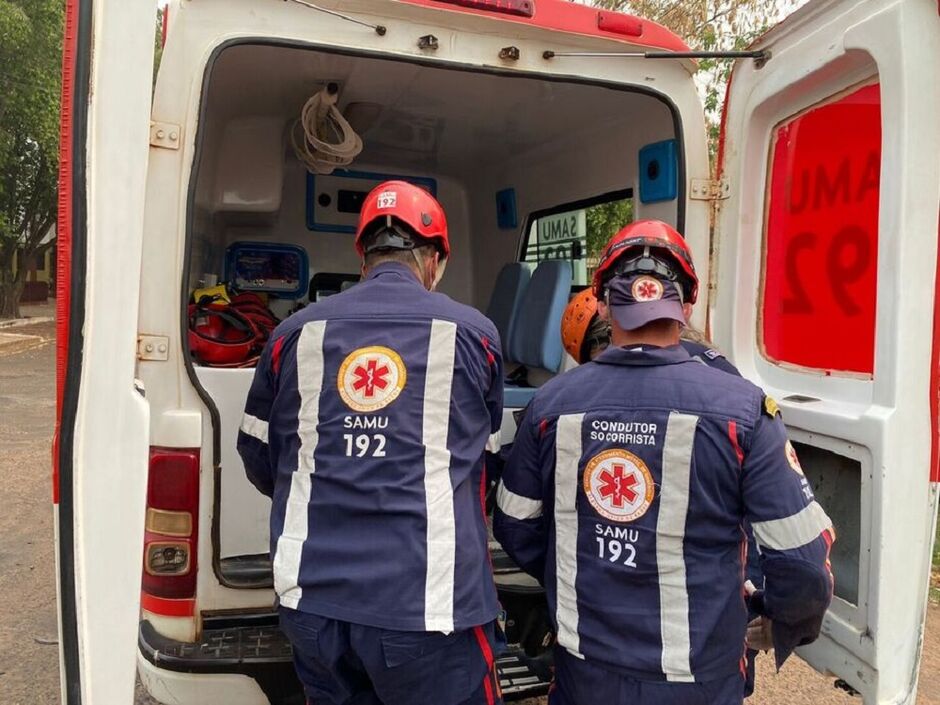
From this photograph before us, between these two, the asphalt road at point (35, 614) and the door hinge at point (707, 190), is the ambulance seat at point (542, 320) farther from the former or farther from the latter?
the asphalt road at point (35, 614)

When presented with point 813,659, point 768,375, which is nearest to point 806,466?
point 768,375

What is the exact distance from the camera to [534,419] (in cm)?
176

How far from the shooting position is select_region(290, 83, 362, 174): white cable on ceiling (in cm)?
350

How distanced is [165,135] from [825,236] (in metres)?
1.78

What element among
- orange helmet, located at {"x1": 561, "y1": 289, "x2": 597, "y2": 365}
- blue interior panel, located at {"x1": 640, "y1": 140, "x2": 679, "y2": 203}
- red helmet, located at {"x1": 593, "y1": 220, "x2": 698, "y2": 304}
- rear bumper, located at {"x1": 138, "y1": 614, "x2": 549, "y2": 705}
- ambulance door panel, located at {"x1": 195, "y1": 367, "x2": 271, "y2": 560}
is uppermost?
blue interior panel, located at {"x1": 640, "y1": 140, "x2": 679, "y2": 203}

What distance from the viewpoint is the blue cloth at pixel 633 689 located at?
62.0 inches

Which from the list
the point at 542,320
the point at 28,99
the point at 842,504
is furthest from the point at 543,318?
the point at 28,99

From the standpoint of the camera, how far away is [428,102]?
3680mm

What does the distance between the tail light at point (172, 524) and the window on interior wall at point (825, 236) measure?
175 centimetres

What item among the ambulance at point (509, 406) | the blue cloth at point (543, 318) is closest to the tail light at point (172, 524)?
the ambulance at point (509, 406)

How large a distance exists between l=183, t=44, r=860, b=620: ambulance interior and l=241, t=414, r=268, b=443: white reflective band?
209 millimetres

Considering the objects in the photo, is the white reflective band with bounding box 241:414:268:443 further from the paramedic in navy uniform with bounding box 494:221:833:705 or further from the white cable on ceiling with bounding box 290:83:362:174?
the white cable on ceiling with bounding box 290:83:362:174

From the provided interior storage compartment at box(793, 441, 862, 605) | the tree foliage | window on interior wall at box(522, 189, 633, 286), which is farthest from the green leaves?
the tree foliage

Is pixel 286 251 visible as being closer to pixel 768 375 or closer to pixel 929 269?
pixel 768 375
